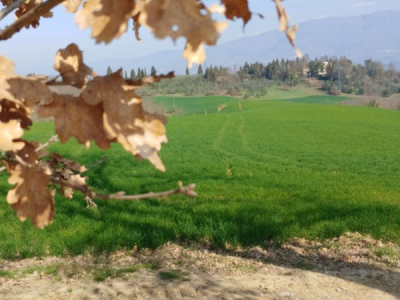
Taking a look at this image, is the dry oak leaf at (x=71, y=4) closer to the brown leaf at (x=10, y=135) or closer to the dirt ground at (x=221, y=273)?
the brown leaf at (x=10, y=135)

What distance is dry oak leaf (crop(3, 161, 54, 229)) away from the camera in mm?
964

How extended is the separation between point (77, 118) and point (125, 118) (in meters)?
0.11

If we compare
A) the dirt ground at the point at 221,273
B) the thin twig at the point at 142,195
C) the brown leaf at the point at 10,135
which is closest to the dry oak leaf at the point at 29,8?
the brown leaf at the point at 10,135

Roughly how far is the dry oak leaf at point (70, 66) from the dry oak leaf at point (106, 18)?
0.49 feet

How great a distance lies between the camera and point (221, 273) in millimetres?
4867

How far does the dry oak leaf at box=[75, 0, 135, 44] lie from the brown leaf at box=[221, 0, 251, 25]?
0.25 m

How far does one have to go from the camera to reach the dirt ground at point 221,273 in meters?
4.27

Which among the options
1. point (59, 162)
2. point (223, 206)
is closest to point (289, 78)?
point (223, 206)

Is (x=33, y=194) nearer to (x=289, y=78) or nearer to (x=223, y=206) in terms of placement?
(x=223, y=206)

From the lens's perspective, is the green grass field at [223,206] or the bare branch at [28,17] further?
the green grass field at [223,206]

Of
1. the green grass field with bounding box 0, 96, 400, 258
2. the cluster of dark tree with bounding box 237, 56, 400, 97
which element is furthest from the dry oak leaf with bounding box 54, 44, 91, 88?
the cluster of dark tree with bounding box 237, 56, 400, 97

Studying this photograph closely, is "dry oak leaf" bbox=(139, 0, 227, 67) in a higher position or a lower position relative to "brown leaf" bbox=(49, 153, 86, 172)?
higher

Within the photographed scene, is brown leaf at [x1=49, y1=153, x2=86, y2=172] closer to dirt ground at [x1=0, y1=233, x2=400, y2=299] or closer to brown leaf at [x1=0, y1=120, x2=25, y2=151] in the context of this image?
brown leaf at [x1=0, y1=120, x2=25, y2=151]

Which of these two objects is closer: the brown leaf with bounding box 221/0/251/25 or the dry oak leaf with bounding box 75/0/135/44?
the dry oak leaf with bounding box 75/0/135/44
